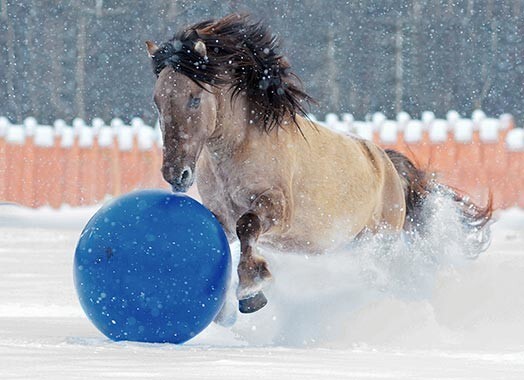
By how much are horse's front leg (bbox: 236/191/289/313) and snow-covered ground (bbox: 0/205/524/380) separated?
22 centimetres

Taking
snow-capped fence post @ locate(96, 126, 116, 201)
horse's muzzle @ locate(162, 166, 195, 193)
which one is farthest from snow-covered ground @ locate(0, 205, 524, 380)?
snow-capped fence post @ locate(96, 126, 116, 201)

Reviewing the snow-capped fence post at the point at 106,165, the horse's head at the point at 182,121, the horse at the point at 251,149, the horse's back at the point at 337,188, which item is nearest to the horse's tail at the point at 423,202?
the horse's back at the point at 337,188

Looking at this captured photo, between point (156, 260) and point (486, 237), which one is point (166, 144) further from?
point (486, 237)

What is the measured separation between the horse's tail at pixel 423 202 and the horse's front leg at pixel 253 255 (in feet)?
6.41

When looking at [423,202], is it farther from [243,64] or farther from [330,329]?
[243,64]

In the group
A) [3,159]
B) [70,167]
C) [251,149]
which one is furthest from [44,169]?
[251,149]

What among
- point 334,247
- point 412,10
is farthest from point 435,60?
point 334,247

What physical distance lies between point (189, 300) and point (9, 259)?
5335 millimetres

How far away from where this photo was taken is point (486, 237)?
24.5ft

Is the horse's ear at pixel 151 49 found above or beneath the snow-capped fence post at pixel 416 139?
above

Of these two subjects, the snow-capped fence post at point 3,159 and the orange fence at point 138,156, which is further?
the snow-capped fence post at point 3,159

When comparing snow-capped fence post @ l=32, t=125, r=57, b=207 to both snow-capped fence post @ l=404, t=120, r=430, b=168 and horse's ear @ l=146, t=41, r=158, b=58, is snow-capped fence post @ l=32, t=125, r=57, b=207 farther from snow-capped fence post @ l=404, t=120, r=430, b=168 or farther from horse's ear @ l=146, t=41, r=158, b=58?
horse's ear @ l=146, t=41, r=158, b=58

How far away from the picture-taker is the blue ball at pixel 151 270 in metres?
4.67

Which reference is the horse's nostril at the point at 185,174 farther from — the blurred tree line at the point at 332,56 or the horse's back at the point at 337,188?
the blurred tree line at the point at 332,56
